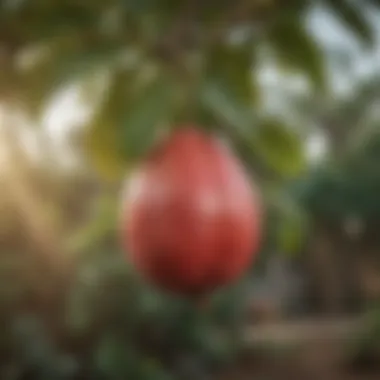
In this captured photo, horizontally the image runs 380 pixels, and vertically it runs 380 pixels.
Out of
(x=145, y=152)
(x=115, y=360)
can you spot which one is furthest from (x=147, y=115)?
(x=115, y=360)

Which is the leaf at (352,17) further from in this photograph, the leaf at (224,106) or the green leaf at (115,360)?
the green leaf at (115,360)

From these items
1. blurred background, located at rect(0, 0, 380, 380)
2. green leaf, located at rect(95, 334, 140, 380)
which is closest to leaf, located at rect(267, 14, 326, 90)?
blurred background, located at rect(0, 0, 380, 380)

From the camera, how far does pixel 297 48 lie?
1.40 feet

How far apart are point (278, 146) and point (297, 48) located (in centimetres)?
5

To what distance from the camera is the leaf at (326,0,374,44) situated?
0.39 m

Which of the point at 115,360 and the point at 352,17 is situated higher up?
the point at 115,360

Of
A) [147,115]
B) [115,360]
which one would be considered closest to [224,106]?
[147,115]

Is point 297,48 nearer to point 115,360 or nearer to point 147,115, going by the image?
point 147,115

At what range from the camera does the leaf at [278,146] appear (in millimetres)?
424

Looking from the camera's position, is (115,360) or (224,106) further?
(115,360)

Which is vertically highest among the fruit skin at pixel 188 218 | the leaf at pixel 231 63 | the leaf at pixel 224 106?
the leaf at pixel 231 63

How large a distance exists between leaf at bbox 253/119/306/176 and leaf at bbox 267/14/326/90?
0.03 m

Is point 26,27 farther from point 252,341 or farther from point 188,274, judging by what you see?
point 252,341

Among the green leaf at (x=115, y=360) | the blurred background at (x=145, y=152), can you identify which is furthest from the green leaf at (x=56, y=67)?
the green leaf at (x=115, y=360)
